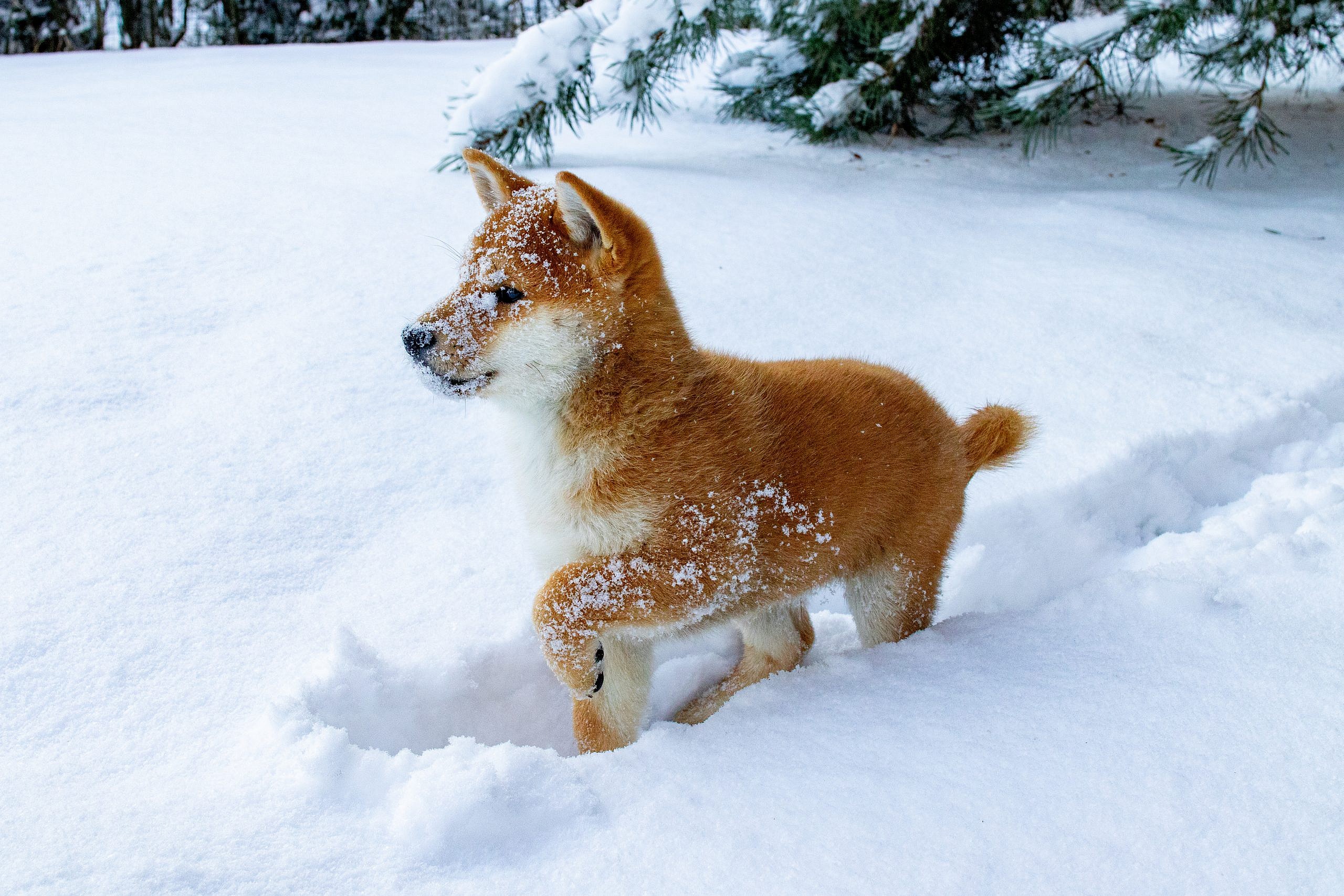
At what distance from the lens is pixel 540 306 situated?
5.73 feet

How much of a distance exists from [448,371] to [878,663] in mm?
1028

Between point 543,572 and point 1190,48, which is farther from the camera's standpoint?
point 1190,48

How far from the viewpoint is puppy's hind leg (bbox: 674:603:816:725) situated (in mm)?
2242

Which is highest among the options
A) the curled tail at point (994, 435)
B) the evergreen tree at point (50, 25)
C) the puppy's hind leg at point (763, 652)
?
the evergreen tree at point (50, 25)

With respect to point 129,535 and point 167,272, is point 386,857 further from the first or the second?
point 167,272

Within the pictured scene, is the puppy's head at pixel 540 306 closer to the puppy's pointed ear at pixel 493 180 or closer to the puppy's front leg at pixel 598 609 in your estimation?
the puppy's pointed ear at pixel 493 180

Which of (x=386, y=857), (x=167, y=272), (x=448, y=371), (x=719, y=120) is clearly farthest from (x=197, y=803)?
(x=719, y=120)

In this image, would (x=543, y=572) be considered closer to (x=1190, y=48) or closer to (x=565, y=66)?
(x=565, y=66)

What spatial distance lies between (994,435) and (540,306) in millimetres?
1138

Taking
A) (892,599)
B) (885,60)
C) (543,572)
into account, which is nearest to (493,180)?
(543,572)

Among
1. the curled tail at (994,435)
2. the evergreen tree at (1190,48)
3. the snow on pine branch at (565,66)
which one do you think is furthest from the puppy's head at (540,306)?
the evergreen tree at (1190,48)

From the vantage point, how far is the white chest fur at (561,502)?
1754mm

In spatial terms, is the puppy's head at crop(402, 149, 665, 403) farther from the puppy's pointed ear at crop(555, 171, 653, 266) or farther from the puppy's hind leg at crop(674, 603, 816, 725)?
the puppy's hind leg at crop(674, 603, 816, 725)

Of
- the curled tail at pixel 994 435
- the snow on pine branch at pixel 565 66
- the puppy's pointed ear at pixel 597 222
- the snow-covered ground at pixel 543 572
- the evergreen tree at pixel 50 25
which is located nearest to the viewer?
the snow-covered ground at pixel 543 572
